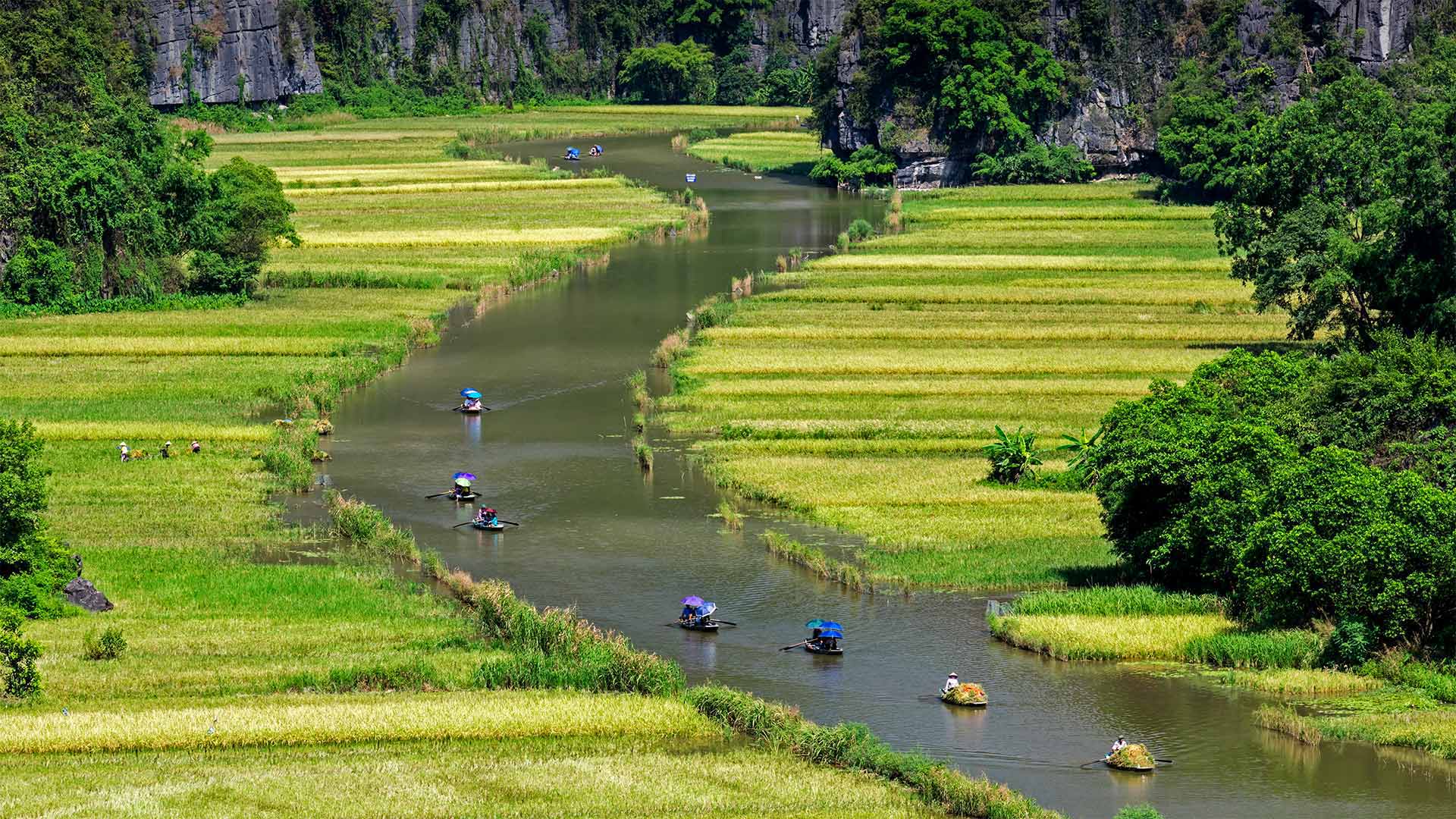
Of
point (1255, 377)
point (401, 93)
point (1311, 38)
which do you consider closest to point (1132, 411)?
point (1255, 377)

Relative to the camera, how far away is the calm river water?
30.8m

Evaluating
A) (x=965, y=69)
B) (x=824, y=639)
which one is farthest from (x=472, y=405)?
(x=965, y=69)

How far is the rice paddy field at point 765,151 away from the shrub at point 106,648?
321ft

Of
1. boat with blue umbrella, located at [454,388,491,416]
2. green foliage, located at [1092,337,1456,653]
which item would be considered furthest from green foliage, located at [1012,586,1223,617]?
boat with blue umbrella, located at [454,388,491,416]

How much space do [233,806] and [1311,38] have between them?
96309 mm

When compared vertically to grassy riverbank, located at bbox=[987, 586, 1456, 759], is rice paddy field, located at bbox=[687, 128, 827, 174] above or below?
above

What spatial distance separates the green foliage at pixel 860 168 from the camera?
12250 cm

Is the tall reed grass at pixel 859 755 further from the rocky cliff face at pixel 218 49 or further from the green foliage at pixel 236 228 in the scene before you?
the rocky cliff face at pixel 218 49

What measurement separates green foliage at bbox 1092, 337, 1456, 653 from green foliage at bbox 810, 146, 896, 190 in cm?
7590

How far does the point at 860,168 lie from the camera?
4820 inches

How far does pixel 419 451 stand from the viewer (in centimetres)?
5475

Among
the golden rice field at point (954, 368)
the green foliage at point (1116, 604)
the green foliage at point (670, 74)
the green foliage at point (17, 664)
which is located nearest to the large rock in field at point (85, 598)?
the green foliage at point (17, 664)

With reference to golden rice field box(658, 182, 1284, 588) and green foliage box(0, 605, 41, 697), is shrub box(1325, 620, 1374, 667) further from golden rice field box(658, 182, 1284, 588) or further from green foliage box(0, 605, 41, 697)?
green foliage box(0, 605, 41, 697)

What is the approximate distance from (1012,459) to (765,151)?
93.9 m
